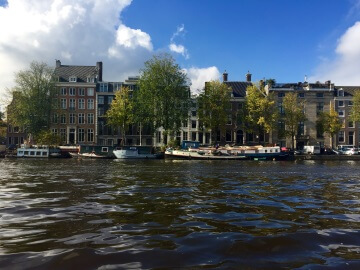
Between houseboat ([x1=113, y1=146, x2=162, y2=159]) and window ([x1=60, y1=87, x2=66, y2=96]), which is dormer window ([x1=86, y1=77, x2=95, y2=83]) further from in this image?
houseboat ([x1=113, y1=146, x2=162, y2=159])

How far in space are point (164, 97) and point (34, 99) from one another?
2832 centimetres

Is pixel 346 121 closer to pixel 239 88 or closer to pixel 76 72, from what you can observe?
pixel 239 88

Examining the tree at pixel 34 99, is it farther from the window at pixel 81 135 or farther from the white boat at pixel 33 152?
the window at pixel 81 135

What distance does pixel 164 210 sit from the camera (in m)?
10.5

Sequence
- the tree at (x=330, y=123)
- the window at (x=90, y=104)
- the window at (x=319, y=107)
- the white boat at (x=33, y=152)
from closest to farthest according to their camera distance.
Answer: the white boat at (x=33, y=152) → the tree at (x=330, y=123) → the window at (x=90, y=104) → the window at (x=319, y=107)

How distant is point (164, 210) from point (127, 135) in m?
79.3

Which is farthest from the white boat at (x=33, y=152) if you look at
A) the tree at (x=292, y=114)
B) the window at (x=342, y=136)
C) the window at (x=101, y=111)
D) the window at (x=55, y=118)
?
the window at (x=342, y=136)

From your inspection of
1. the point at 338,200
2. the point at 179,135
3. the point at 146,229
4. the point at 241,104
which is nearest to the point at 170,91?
the point at 179,135

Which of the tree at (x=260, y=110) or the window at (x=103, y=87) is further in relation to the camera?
the window at (x=103, y=87)

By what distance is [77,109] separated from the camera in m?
88.6

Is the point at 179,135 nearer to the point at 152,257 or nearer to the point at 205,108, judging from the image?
the point at 205,108

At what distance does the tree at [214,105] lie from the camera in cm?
7462

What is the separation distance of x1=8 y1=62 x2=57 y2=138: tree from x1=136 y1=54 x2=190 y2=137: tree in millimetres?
20343

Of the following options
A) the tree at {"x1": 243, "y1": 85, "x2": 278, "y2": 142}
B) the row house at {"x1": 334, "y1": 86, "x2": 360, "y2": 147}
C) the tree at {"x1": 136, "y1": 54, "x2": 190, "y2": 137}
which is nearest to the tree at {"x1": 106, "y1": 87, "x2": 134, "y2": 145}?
the tree at {"x1": 136, "y1": 54, "x2": 190, "y2": 137}
